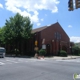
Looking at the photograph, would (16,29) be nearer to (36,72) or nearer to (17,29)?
(17,29)

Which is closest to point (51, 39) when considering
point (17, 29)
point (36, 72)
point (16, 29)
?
point (17, 29)

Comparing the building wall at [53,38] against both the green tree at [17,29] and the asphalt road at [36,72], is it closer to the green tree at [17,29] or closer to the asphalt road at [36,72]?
the green tree at [17,29]

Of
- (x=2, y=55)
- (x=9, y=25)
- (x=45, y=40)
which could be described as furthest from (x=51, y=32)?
(x=2, y=55)

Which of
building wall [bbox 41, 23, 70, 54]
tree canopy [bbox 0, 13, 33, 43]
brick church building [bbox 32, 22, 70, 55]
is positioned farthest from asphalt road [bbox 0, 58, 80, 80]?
building wall [bbox 41, 23, 70, 54]

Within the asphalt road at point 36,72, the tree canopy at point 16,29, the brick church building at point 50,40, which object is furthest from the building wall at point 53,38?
the asphalt road at point 36,72

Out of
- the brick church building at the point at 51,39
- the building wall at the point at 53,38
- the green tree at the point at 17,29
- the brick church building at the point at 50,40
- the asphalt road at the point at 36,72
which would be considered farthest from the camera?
the building wall at the point at 53,38

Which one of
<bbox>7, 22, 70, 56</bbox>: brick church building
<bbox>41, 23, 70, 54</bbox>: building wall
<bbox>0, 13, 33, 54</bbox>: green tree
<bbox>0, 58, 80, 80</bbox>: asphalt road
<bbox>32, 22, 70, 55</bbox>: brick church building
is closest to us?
<bbox>0, 58, 80, 80</bbox>: asphalt road

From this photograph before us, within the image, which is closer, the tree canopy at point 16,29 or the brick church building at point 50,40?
the tree canopy at point 16,29

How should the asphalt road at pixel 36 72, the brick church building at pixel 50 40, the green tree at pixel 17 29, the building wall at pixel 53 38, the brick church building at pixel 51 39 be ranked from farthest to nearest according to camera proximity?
the building wall at pixel 53 38 → the brick church building at pixel 50 40 → the brick church building at pixel 51 39 → the green tree at pixel 17 29 → the asphalt road at pixel 36 72

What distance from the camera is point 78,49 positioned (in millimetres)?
52469

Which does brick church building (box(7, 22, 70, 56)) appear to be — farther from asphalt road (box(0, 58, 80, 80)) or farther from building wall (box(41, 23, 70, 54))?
asphalt road (box(0, 58, 80, 80))

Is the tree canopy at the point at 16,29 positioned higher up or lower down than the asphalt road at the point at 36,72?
higher up

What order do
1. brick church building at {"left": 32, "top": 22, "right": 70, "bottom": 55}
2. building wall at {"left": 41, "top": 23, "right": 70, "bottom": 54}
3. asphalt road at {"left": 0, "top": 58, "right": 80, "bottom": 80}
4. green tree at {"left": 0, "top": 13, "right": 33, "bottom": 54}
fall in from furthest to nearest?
building wall at {"left": 41, "top": 23, "right": 70, "bottom": 54} → brick church building at {"left": 32, "top": 22, "right": 70, "bottom": 55} → green tree at {"left": 0, "top": 13, "right": 33, "bottom": 54} → asphalt road at {"left": 0, "top": 58, "right": 80, "bottom": 80}

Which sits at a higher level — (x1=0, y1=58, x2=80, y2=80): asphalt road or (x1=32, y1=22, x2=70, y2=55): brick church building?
(x1=32, y1=22, x2=70, y2=55): brick church building
